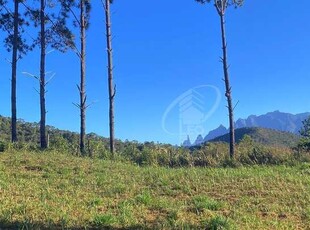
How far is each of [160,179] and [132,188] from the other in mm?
1539

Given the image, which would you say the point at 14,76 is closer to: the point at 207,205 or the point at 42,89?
the point at 42,89

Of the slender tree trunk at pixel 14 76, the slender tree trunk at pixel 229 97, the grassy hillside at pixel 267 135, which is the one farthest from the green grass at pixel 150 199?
the grassy hillside at pixel 267 135

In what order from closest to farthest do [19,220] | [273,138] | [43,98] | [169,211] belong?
1. [19,220]
2. [169,211]
3. [43,98]
4. [273,138]

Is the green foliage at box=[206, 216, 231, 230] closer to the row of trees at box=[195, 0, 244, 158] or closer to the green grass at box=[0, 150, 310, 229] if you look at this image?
the green grass at box=[0, 150, 310, 229]

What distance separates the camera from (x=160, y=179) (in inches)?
501

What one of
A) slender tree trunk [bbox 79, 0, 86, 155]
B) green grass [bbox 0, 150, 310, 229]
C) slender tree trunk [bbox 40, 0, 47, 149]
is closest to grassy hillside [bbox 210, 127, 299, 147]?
slender tree trunk [bbox 79, 0, 86, 155]

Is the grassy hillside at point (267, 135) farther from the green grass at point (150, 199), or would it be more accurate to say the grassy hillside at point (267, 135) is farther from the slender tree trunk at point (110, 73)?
the green grass at point (150, 199)

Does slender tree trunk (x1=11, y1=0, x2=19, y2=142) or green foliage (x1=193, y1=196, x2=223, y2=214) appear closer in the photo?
green foliage (x1=193, y1=196, x2=223, y2=214)

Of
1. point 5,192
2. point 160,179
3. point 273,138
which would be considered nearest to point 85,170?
point 160,179

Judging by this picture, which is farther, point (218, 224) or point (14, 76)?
point (14, 76)

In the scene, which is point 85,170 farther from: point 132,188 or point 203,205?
point 203,205

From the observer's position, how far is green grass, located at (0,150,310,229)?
7.74 meters

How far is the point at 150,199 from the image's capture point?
9539mm

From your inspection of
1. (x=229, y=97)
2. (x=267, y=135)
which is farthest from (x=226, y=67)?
(x=267, y=135)
